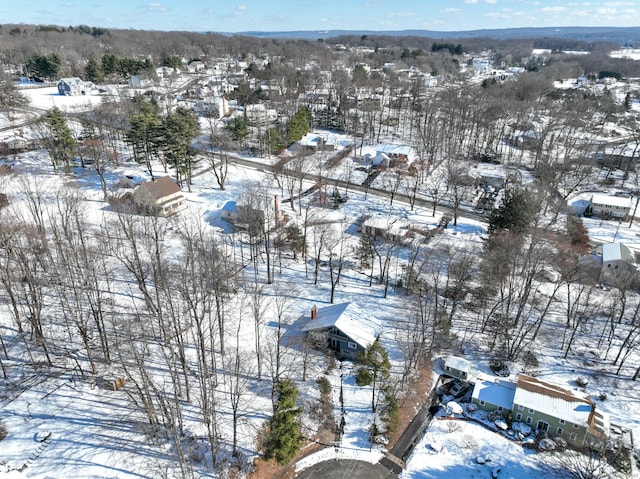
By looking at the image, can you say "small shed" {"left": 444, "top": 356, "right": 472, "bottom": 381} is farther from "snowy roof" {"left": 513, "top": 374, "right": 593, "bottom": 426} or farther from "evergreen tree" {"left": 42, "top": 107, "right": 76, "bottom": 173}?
"evergreen tree" {"left": 42, "top": 107, "right": 76, "bottom": 173}

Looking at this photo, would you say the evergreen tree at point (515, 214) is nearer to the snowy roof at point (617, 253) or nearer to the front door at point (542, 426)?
the snowy roof at point (617, 253)

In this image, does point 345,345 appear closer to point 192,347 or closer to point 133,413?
point 192,347

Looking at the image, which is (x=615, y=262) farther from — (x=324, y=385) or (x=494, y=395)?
(x=324, y=385)

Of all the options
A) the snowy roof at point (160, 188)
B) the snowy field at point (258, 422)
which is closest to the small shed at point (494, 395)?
the snowy field at point (258, 422)

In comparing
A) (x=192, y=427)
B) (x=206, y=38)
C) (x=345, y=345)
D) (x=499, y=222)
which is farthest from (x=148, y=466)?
(x=206, y=38)

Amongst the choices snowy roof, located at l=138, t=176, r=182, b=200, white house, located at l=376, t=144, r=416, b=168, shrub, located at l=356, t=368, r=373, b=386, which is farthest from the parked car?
white house, located at l=376, t=144, r=416, b=168

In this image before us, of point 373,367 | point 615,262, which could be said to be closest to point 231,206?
point 373,367
